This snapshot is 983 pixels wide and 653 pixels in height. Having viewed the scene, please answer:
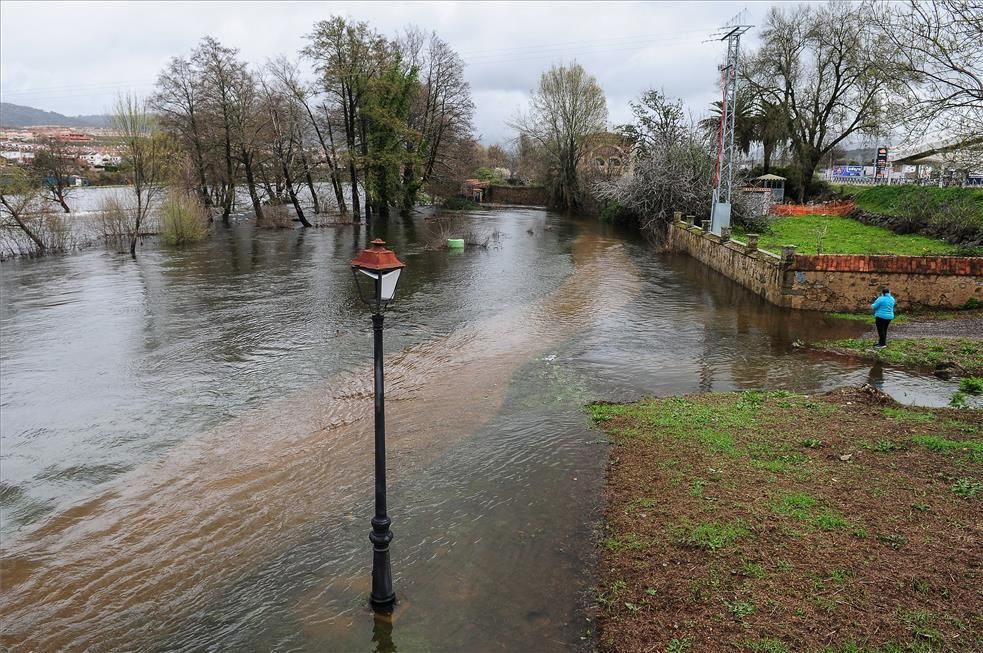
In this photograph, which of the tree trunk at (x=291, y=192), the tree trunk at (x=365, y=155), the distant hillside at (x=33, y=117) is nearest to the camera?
the tree trunk at (x=365, y=155)

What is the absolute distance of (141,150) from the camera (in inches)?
1147

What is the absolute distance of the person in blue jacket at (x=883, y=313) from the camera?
41.5ft

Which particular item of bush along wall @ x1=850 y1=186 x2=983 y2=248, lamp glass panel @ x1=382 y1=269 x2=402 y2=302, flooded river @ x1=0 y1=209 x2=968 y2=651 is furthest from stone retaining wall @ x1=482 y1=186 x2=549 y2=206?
lamp glass panel @ x1=382 y1=269 x2=402 y2=302

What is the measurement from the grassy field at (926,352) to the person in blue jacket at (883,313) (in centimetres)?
22

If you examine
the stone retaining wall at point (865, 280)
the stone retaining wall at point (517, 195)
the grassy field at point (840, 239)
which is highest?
the stone retaining wall at point (517, 195)

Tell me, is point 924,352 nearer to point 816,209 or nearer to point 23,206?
point 816,209

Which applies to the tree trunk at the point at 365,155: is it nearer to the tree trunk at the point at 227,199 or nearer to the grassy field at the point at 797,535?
the tree trunk at the point at 227,199

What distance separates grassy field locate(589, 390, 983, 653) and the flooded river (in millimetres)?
658

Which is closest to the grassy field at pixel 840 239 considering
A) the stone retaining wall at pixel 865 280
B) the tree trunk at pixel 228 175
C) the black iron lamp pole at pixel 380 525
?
the stone retaining wall at pixel 865 280

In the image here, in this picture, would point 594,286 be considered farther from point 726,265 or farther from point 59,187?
point 59,187

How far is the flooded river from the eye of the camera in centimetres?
602

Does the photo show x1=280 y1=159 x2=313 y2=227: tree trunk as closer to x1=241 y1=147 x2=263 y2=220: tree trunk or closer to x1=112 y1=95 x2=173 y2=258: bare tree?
x1=241 y1=147 x2=263 y2=220: tree trunk

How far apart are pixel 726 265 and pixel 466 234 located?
1795cm

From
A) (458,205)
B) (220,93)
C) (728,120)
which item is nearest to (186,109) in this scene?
(220,93)
